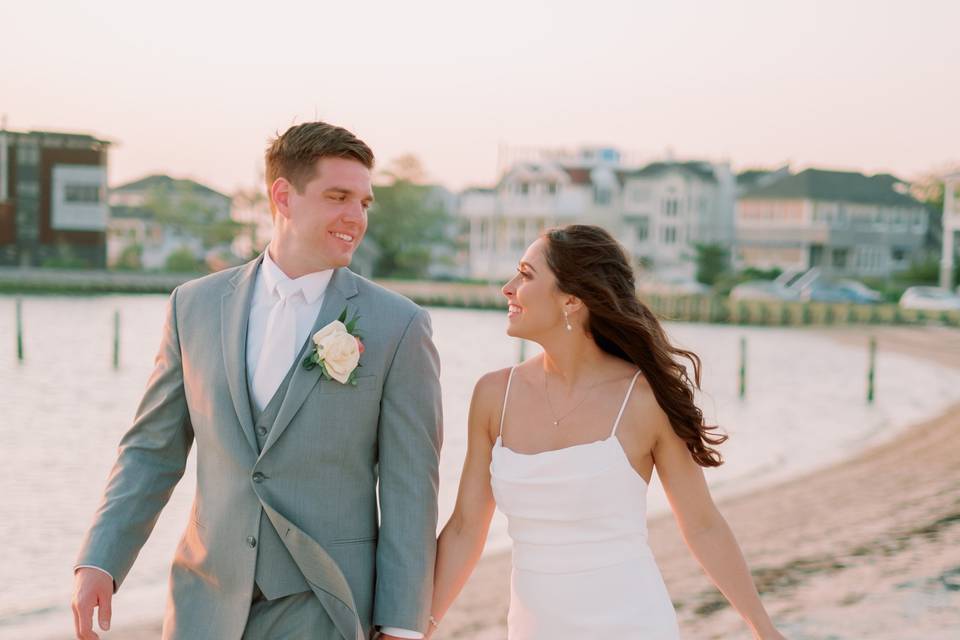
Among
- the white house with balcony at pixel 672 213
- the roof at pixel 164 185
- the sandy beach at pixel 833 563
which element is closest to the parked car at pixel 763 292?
the white house with balcony at pixel 672 213

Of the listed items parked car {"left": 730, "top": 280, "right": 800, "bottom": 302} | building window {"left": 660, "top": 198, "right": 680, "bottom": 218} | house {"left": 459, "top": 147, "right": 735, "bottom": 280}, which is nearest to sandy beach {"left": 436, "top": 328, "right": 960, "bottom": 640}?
parked car {"left": 730, "top": 280, "right": 800, "bottom": 302}

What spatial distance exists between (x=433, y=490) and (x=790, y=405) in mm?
26041

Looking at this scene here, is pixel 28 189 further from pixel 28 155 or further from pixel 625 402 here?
pixel 625 402

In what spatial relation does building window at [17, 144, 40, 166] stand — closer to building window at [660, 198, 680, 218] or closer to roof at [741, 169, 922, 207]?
building window at [660, 198, 680, 218]

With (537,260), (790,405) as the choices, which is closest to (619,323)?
(537,260)

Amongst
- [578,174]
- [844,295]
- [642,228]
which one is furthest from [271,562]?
[578,174]

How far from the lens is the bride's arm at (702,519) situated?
3402mm

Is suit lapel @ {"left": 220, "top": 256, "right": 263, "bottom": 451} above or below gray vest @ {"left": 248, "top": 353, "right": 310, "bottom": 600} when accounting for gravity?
above

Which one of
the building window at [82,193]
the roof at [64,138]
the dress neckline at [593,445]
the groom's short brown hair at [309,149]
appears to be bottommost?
the dress neckline at [593,445]

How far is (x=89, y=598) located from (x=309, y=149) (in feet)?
4.30

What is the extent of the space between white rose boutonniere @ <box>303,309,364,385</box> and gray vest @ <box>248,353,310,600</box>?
166 mm

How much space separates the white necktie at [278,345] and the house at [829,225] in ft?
251

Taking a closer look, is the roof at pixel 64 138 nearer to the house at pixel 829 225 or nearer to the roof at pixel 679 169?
the roof at pixel 679 169

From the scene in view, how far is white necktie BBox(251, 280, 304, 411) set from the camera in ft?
10.3
